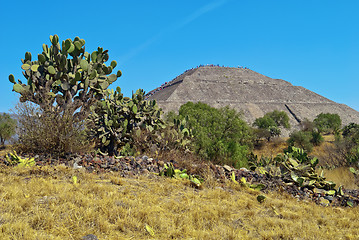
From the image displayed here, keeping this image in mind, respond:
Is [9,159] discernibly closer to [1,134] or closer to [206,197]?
[206,197]

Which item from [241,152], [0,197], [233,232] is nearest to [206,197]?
[233,232]

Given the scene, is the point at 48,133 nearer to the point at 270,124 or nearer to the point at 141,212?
the point at 141,212

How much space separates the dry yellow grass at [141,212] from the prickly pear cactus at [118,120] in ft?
11.2

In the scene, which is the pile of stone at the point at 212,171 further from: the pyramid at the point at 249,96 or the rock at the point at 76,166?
the pyramid at the point at 249,96

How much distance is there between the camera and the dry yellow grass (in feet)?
13.6

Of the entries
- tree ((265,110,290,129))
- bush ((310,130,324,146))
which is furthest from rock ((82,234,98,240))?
tree ((265,110,290,129))

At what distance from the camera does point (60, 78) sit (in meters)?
9.70

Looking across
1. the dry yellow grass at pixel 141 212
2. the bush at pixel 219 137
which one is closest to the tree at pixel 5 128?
the bush at pixel 219 137

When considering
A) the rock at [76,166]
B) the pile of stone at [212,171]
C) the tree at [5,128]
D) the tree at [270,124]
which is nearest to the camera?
the rock at [76,166]

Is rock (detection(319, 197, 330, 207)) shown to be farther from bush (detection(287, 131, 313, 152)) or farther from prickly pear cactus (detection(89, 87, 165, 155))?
bush (detection(287, 131, 313, 152))

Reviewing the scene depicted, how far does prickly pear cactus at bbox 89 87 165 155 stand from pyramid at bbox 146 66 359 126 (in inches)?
2405

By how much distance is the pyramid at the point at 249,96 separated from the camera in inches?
3179

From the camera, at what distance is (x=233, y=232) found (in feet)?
14.5

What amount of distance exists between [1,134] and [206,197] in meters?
33.5
